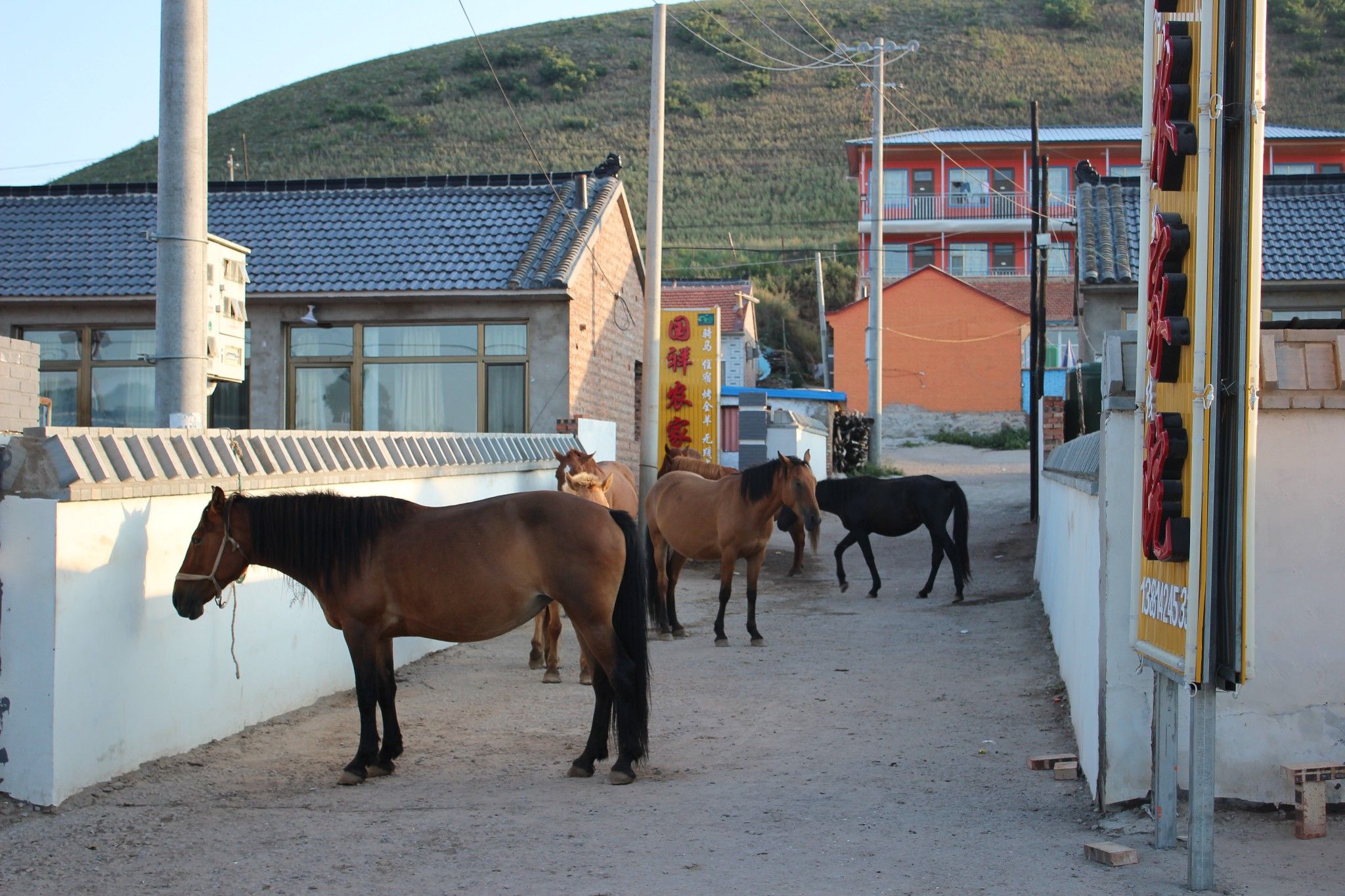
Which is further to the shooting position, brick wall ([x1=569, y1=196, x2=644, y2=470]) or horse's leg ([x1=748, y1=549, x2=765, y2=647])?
brick wall ([x1=569, y1=196, x2=644, y2=470])

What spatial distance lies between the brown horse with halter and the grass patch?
99.4ft

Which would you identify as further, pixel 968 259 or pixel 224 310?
pixel 968 259

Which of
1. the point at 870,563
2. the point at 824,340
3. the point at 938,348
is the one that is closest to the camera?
the point at 870,563

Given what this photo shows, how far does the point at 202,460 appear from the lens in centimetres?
690

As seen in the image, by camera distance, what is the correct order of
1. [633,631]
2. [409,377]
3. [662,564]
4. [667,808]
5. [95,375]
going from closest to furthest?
[667,808], [633,631], [662,564], [409,377], [95,375]

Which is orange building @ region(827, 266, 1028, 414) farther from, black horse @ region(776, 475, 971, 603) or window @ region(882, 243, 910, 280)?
black horse @ region(776, 475, 971, 603)

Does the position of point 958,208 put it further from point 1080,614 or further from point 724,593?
point 1080,614

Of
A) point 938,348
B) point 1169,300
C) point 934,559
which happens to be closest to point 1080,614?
point 1169,300

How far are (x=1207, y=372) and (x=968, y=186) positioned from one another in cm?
4906

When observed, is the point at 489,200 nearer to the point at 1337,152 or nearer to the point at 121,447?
the point at 121,447

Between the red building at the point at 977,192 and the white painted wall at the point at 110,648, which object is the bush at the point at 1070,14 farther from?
the white painted wall at the point at 110,648

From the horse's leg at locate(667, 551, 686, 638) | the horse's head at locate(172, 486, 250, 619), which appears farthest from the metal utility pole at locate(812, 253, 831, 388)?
the horse's head at locate(172, 486, 250, 619)

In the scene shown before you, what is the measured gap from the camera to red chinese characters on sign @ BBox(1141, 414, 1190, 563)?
175 inches

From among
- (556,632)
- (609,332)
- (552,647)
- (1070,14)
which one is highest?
(1070,14)
